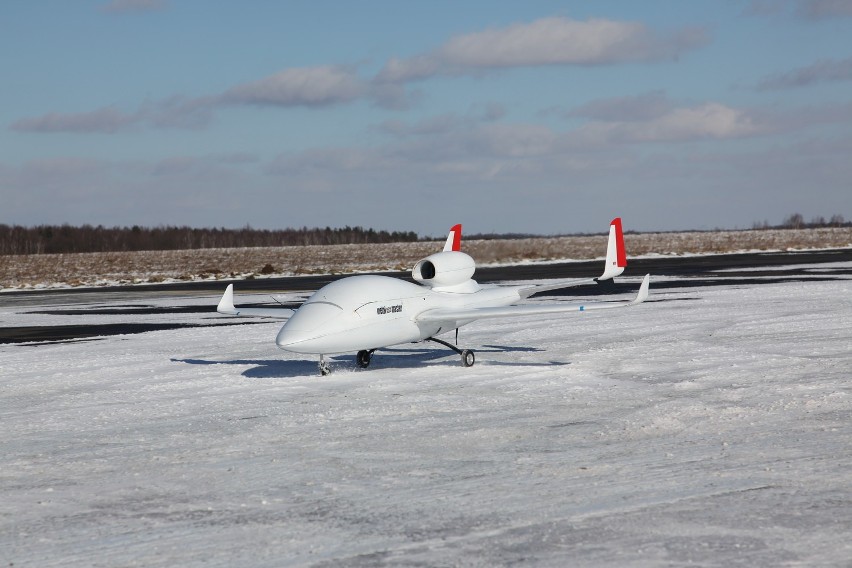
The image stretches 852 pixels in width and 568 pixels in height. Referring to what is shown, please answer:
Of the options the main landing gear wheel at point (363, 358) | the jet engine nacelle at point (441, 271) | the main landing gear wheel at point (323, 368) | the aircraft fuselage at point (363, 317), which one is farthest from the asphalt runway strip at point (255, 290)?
the main landing gear wheel at point (323, 368)

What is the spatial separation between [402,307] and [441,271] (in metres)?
1.92

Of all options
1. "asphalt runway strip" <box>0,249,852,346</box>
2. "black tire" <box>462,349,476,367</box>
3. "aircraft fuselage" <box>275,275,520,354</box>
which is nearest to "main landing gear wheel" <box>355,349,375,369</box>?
"aircraft fuselage" <box>275,275,520,354</box>

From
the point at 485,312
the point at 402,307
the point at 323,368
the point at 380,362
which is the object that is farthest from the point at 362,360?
the point at 485,312

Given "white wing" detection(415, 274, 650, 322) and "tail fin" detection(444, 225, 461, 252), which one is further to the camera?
"tail fin" detection(444, 225, 461, 252)

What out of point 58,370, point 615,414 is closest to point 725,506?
→ point 615,414

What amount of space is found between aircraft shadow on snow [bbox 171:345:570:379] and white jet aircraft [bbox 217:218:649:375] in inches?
34.0

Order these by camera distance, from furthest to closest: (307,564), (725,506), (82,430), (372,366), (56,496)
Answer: (372,366) → (82,430) → (56,496) → (725,506) → (307,564)

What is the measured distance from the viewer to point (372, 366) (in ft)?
77.3

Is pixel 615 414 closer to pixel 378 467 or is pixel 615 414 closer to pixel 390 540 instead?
pixel 378 467

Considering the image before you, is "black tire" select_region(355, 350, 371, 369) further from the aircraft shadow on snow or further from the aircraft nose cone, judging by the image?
the aircraft nose cone

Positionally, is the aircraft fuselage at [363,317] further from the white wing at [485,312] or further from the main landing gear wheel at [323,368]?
the main landing gear wheel at [323,368]

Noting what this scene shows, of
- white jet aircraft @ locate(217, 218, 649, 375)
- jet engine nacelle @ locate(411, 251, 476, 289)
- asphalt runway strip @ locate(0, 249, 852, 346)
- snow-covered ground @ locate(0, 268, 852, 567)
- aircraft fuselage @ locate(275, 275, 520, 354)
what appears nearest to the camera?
snow-covered ground @ locate(0, 268, 852, 567)

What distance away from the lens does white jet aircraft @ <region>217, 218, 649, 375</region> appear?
20.3m

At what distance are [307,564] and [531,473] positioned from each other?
4.12 metres
